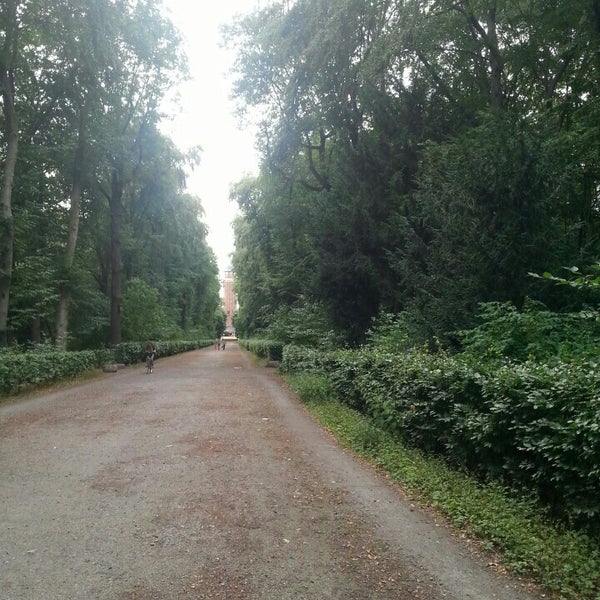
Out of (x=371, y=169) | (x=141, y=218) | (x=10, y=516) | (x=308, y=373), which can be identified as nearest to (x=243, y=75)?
(x=371, y=169)

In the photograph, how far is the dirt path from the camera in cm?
334

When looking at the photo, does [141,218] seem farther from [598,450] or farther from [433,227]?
[598,450]

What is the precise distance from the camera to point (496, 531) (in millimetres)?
4027

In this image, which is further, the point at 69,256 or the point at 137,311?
the point at 137,311

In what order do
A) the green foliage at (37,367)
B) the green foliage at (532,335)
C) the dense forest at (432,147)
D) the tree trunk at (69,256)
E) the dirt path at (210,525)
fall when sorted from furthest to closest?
the tree trunk at (69,256) → the green foliage at (37,367) → the dense forest at (432,147) → the green foliage at (532,335) → the dirt path at (210,525)

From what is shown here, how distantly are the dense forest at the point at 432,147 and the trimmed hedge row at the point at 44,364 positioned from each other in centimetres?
920

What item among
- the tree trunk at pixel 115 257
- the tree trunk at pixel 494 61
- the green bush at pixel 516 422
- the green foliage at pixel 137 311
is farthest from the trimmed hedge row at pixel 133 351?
the green bush at pixel 516 422

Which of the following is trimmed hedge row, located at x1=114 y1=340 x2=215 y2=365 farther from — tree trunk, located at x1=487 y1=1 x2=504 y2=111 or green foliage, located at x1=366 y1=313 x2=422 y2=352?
tree trunk, located at x1=487 y1=1 x2=504 y2=111

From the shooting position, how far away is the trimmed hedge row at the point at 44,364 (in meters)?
13.0

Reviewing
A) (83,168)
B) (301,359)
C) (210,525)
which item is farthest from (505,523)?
(83,168)

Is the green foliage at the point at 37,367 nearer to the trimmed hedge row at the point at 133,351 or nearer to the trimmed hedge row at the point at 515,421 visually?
the trimmed hedge row at the point at 133,351

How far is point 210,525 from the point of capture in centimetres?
437

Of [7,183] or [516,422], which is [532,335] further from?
[7,183]

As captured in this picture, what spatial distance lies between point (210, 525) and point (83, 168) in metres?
22.3
